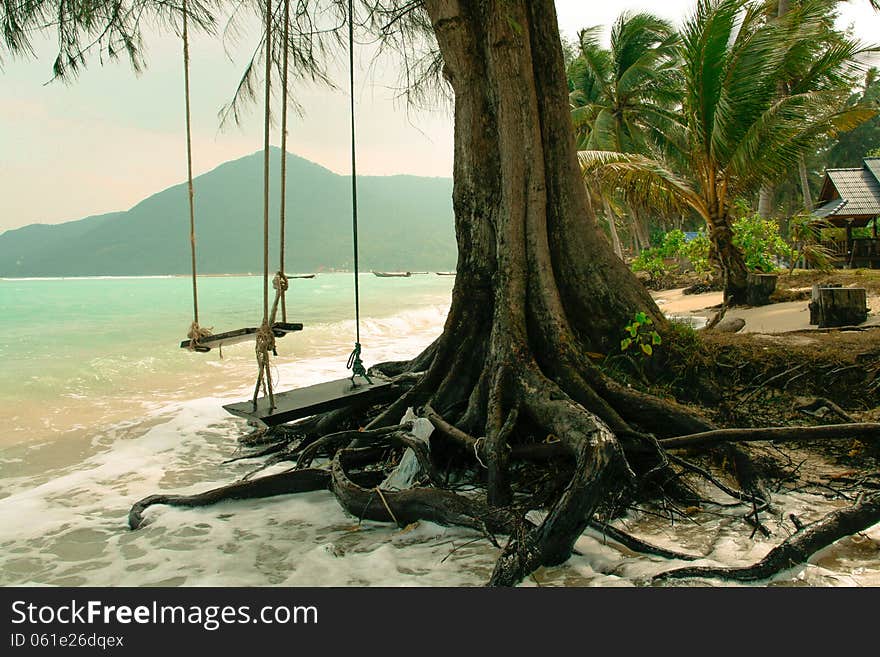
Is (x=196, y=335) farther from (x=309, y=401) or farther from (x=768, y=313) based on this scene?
(x=768, y=313)

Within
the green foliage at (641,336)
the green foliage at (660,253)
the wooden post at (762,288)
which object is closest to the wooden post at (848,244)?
the green foliage at (660,253)

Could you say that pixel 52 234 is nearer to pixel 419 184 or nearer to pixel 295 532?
pixel 419 184

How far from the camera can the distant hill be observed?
127m

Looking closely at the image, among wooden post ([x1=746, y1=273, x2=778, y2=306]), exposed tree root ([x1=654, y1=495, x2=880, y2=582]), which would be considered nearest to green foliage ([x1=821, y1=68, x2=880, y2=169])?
wooden post ([x1=746, y1=273, x2=778, y2=306])

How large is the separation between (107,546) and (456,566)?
5.87 feet

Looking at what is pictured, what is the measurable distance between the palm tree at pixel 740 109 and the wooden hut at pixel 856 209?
6.90m

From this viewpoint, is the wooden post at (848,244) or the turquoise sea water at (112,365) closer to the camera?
the turquoise sea water at (112,365)

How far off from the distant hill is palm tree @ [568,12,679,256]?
9980 cm

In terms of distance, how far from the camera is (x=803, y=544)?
2.28 meters

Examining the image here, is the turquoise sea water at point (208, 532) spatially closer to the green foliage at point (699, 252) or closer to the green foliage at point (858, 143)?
the green foliage at point (699, 252)

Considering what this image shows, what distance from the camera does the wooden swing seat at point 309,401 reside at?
143 inches

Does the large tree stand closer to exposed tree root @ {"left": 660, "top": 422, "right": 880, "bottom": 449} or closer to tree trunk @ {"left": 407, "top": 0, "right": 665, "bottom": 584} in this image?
tree trunk @ {"left": 407, "top": 0, "right": 665, "bottom": 584}

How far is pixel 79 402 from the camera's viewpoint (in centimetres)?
750
